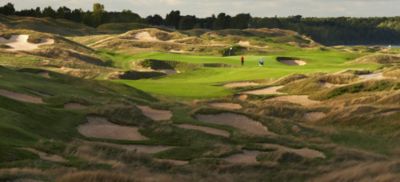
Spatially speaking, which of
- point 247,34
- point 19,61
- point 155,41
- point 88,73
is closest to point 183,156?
point 88,73

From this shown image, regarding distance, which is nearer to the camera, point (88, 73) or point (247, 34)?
point (88, 73)

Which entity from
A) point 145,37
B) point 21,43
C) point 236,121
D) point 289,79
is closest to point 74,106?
point 236,121

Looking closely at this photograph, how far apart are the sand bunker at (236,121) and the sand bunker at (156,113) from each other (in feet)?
6.90

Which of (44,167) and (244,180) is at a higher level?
(44,167)

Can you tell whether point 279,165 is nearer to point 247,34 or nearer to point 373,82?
point 373,82

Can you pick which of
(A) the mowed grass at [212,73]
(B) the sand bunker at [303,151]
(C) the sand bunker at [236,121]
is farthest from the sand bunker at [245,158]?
(A) the mowed grass at [212,73]

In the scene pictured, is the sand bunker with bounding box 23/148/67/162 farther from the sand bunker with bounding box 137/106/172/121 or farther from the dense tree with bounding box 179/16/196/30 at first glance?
the dense tree with bounding box 179/16/196/30

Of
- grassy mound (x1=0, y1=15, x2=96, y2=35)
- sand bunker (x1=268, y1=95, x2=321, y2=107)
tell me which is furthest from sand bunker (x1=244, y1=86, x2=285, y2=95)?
grassy mound (x1=0, y1=15, x2=96, y2=35)

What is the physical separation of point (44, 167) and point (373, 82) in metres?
35.1

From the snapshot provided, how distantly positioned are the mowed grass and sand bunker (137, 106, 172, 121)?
47.5 ft

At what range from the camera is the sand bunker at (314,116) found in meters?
38.2

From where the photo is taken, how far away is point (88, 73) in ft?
198

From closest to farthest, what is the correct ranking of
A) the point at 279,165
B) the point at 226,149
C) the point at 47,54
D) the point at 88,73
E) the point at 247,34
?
1. the point at 279,165
2. the point at 226,149
3. the point at 88,73
4. the point at 47,54
5. the point at 247,34

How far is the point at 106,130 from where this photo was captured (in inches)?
1040
